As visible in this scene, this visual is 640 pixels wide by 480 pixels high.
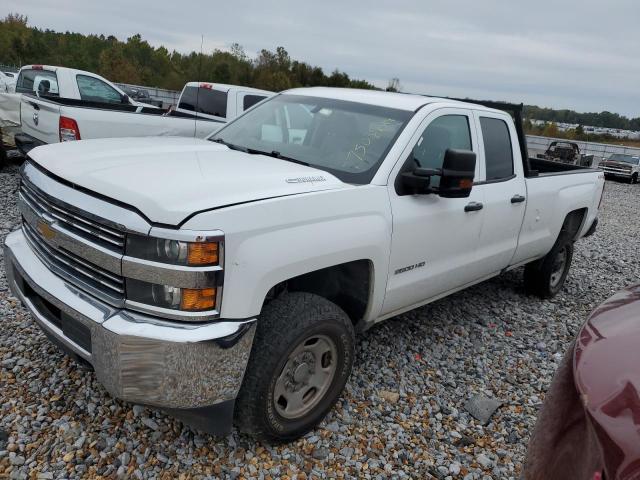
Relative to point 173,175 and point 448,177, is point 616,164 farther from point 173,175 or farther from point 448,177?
point 173,175

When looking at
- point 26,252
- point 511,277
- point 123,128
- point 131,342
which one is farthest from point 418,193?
point 123,128

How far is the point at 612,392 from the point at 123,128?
19.3 feet

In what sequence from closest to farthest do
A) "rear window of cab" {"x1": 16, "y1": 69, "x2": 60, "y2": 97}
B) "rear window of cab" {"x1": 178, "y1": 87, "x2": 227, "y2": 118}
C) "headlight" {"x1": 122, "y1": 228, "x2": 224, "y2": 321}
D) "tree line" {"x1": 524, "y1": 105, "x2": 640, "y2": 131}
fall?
"headlight" {"x1": 122, "y1": 228, "x2": 224, "y2": 321}, "rear window of cab" {"x1": 178, "y1": 87, "x2": 227, "y2": 118}, "rear window of cab" {"x1": 16, "y1": 69, "x2": 60, "y2": 97}, "tree line" {"x1": 524, "y1": 105, "x2": 640, "y2": 131}

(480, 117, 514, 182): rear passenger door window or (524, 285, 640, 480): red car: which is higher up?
(480, 117, 514, 182): rear passenger door window

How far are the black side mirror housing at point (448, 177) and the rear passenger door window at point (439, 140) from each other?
19 centimetres

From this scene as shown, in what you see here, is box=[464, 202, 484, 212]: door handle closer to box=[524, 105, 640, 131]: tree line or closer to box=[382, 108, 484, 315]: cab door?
box=[382, 108, 484, 315]: cab door

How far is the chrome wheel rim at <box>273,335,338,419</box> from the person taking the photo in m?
2.72

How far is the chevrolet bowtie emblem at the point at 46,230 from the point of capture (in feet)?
8.41

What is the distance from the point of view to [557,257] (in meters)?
5.43

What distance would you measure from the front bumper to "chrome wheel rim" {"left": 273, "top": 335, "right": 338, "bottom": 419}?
40cm

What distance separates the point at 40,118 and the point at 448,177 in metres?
5.47

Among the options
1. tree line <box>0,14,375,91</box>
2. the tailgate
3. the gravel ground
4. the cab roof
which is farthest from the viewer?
tree line <box>0,14,375,91</box>

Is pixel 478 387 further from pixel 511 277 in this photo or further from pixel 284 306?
pixel 511 277

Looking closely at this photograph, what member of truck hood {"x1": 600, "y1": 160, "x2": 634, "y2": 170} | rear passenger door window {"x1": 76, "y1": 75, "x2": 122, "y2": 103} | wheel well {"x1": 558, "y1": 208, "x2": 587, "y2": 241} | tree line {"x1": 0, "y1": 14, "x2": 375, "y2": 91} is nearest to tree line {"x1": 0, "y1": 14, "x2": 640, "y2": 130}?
tree line {"x1": 0, "y1": 14, "x2": 375, "y2": 91}
